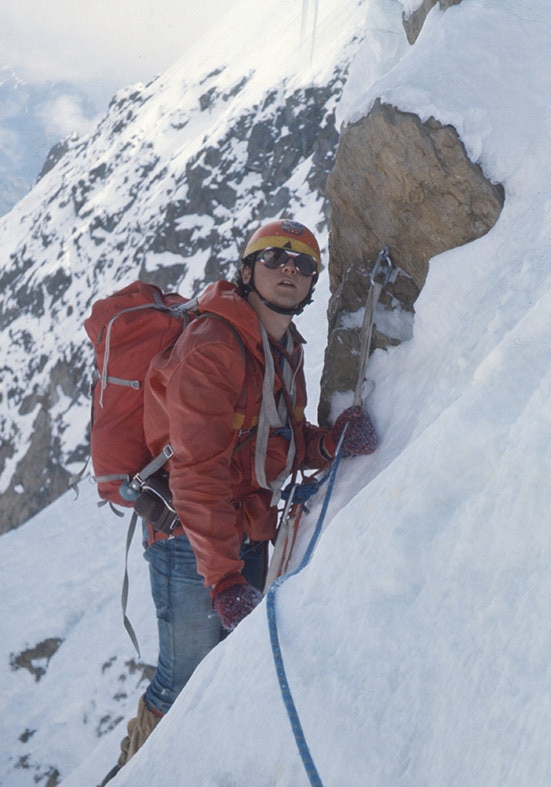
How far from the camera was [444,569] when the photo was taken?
157cm

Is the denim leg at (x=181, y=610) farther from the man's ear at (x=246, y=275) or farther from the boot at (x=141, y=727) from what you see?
the man's ear at (x=246, y=275)

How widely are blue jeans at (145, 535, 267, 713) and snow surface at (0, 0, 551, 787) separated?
78cm

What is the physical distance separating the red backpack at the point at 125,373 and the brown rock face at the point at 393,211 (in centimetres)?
115

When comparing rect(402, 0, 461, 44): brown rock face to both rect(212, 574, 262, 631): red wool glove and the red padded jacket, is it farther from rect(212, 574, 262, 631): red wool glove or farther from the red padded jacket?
rect(212, 574, 262, 631): red wool glove

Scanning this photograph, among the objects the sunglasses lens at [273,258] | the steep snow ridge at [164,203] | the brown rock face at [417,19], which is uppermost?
the steep snow ridge at [164,203]

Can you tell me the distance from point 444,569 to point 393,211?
2.29 m

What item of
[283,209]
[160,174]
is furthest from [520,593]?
[160,174]

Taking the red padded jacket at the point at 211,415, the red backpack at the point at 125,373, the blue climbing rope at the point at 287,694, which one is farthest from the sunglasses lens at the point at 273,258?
the blue climbing rope at the point at 287,694

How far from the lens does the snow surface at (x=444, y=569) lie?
4.45ft

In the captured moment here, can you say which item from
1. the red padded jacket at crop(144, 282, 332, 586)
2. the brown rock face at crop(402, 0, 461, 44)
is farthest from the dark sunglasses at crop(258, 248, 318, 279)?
the brown rock face at crop(402, 0, 461, 44)

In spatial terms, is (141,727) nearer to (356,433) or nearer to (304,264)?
(356,433)

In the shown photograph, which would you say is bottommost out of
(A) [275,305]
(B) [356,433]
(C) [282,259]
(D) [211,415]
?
(B) [356,433]

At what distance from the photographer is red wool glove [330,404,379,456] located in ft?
10.0

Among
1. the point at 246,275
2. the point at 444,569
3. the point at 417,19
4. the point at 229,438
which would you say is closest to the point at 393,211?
the point at 246,275
